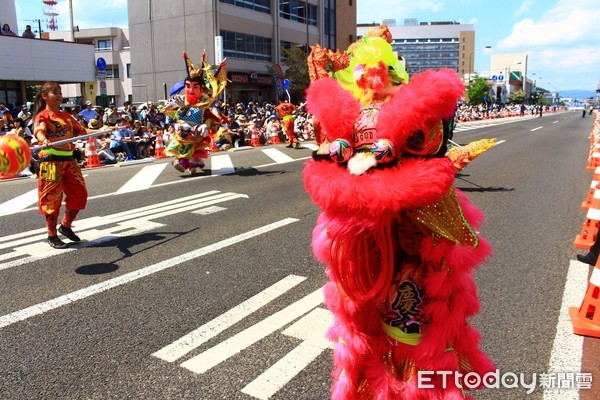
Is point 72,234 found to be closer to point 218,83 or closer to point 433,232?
point 433,232

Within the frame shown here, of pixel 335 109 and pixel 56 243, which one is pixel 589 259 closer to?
pixel 335 109

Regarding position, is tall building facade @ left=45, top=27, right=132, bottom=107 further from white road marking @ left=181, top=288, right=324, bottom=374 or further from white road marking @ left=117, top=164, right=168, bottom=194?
white road marking @ left=181, top=288, right=324, bottom=374

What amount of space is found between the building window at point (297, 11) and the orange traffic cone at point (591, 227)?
123ft

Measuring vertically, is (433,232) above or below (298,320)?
above

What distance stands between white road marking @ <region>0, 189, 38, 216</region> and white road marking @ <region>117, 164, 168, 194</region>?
1.51m

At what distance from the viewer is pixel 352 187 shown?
5.84 ft

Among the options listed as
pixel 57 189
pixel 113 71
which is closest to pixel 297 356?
pixel 57 189

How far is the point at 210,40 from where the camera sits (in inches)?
1324

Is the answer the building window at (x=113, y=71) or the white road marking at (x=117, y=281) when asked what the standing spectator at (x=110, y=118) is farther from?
the building window at (x=113, y=71)

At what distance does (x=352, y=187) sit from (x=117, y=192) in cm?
831

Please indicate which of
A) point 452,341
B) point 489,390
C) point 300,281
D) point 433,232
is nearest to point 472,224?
point 433,232

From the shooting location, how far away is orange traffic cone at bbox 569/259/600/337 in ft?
11.6

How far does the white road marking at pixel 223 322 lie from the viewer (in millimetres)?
3309

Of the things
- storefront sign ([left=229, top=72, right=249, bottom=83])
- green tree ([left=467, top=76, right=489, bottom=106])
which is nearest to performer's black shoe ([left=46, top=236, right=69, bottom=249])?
storefront sign ([left=229, top=72, right=249, bottom=83])
